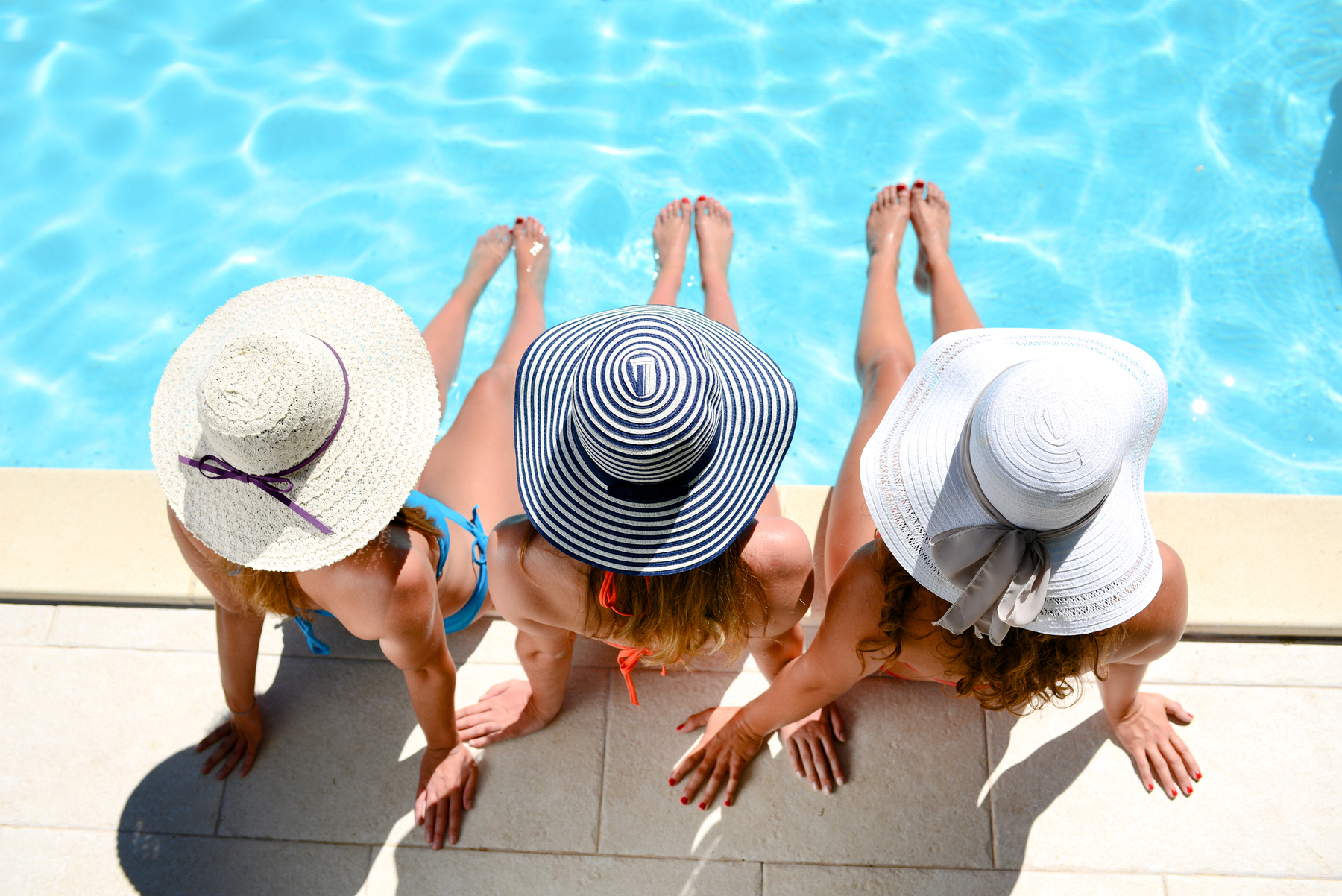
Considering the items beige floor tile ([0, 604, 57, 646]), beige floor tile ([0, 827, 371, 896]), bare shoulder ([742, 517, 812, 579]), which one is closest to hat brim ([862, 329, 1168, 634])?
bare shoulder ([742, 517, 812, 579])

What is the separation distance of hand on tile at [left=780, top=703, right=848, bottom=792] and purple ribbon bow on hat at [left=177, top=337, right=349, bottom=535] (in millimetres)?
1710

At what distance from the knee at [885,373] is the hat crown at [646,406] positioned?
1.50 meters

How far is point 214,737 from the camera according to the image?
280 centimetres

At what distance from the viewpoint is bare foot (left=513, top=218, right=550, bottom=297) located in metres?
4.09

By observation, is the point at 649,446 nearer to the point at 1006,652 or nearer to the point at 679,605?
the point at 679,605

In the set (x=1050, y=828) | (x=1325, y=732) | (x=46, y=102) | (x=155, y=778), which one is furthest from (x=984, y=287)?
(x=46, y=102)

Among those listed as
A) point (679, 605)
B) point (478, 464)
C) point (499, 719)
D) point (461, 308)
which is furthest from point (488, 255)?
point (679, 605)

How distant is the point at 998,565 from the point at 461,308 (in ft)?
10.3

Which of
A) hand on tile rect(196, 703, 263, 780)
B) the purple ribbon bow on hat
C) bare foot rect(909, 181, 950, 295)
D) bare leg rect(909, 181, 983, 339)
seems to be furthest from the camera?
bare foot rect(909, 181, 950, 295)

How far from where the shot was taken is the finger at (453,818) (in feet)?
8.55

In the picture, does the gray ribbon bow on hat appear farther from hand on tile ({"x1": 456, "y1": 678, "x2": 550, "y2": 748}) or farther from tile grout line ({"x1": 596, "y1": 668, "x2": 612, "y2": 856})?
hand on tile ({"x1": 456, "y1": 678, "x2": 550, "y2": 748})

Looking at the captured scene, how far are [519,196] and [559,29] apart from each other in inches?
47.2

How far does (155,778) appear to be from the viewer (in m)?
2.78

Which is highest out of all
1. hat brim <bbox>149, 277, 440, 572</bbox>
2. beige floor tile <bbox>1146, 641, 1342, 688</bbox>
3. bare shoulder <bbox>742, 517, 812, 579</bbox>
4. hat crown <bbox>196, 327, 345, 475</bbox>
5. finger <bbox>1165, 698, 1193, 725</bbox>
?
hat crown <bbox>196, 327, 345, 475</bbox>
